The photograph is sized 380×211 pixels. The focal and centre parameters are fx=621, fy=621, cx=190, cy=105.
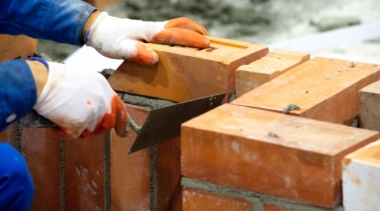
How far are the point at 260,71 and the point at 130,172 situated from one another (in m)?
0.54

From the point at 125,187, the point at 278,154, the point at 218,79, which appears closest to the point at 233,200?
the point at 278,154

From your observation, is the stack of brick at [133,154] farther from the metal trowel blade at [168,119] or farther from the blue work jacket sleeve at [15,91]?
the blue work jacket sleeve at [15,91]

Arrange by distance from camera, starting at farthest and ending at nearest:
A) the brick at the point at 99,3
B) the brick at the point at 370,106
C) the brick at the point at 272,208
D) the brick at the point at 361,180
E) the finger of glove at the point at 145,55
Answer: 1. the brick at the point at 99,3
2. the finger of glove at the point at 145,55
3. the brick at the point at 370,106
4. the brick at the point at 272,208
5. the brick at the point at 361,180

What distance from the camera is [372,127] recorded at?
1.69 m

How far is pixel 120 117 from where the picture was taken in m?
1.77

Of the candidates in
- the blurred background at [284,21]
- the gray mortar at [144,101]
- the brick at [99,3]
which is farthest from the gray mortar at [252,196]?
the brick at [99,3]

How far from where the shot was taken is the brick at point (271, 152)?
1.32 meters

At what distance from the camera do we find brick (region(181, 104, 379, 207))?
4.33ft

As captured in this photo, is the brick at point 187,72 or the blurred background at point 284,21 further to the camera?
the blurred background at point 284,21

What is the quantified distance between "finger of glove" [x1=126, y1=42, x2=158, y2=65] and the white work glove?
0.19 m

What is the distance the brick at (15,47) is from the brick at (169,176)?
646 mm

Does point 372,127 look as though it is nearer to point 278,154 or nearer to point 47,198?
point 278,154

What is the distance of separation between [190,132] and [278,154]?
8.8 inches

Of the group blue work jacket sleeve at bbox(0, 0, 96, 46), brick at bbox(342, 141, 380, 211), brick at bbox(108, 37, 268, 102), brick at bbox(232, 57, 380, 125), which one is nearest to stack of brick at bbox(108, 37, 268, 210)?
brick at bbox(108, 37, 268, 102)
